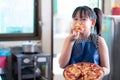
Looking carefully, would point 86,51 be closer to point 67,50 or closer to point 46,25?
point 67,50

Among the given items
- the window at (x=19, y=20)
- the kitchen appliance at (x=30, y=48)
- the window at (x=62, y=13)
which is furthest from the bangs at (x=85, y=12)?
the window at (x=19, y=20)

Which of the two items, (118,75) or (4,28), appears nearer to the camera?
(118,75)

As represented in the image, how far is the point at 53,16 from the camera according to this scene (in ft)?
12.0

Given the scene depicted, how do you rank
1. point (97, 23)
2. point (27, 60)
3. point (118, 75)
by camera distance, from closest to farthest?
point (97, 23)
point (118, 75)
point (27, 60)

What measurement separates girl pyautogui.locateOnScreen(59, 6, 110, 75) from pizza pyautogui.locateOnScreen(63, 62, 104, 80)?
60mm

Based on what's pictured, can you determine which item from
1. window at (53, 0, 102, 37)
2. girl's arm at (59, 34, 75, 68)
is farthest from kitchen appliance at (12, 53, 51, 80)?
girl's arm at (59, 34, 75, 68)

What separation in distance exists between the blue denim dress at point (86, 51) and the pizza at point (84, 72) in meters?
0.06

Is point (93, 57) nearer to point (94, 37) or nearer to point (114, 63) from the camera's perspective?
point (94, 37)

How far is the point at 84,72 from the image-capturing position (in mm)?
1090

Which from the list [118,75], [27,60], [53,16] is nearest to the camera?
[118,75]

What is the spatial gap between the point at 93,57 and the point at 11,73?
272cm

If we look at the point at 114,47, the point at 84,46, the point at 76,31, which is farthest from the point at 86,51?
the point at 114,47

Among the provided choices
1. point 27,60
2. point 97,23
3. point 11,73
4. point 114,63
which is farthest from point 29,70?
point 97,23

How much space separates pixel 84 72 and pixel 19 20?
284 cm
